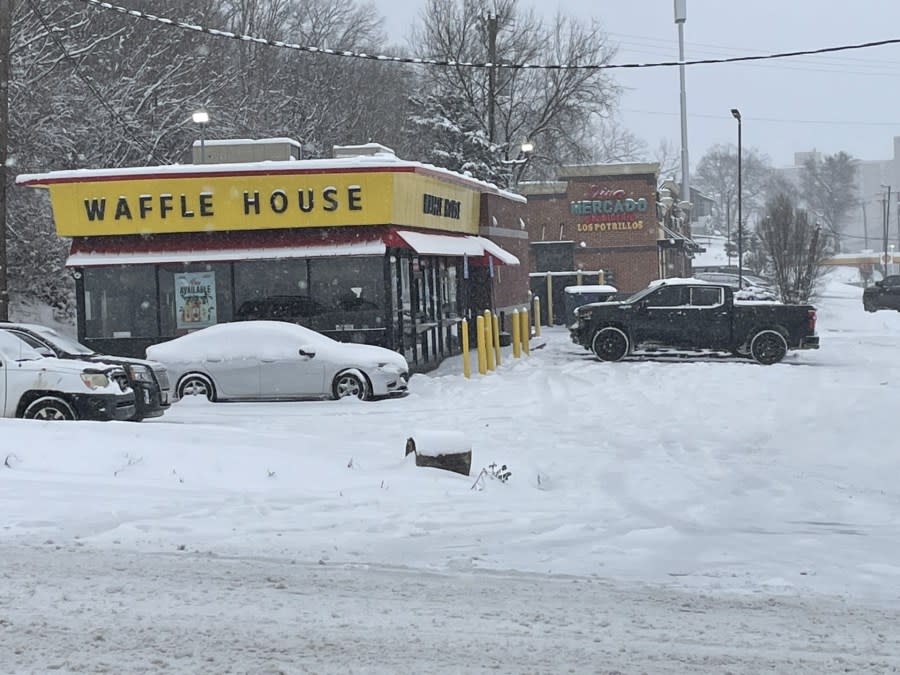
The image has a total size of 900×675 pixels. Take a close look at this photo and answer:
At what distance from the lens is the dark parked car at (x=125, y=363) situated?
15.5 metres

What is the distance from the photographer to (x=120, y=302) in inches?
907

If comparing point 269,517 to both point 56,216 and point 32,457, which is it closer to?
point 32,457

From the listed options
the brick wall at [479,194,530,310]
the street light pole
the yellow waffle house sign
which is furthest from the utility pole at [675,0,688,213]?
the yellow waffle house sign

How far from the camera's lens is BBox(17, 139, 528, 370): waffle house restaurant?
22.5m

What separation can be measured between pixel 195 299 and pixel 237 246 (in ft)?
4.34

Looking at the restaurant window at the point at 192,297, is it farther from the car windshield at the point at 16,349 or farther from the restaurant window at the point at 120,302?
the car windshield at the point at 16,349

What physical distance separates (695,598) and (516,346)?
67.1 ft

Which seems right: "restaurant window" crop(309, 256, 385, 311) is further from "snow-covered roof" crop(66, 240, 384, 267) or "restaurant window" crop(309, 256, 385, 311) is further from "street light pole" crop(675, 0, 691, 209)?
"street light pole" crop(675, 0, 691, 209)

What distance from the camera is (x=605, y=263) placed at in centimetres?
5628

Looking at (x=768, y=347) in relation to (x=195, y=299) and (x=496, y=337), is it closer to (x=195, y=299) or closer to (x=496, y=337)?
(x=496, y=337)

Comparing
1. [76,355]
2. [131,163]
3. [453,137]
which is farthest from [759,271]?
[76,355]

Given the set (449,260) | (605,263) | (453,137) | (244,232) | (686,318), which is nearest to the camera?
(244,232)

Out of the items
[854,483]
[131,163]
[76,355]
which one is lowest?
[854,483]

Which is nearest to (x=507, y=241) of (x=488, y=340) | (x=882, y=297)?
(x=488, y=340)
